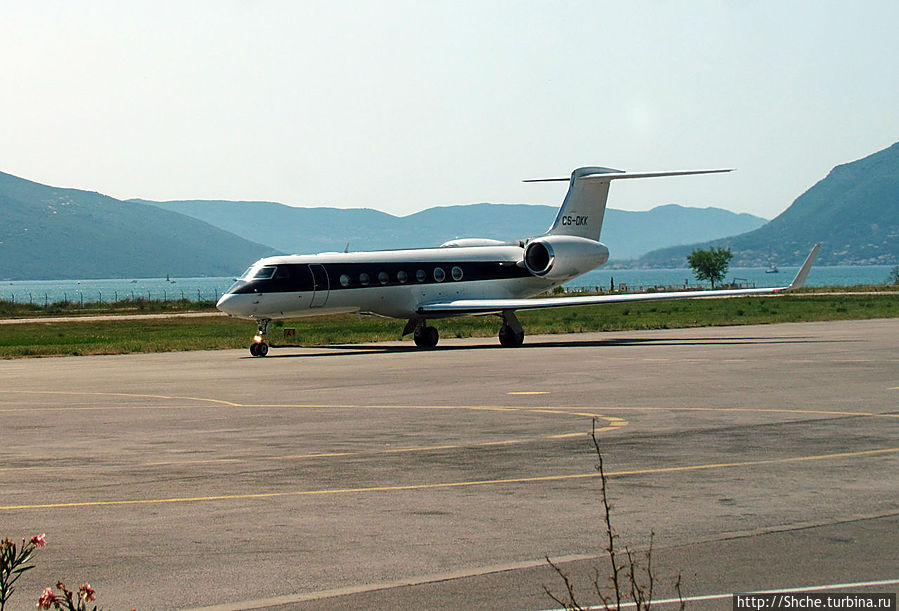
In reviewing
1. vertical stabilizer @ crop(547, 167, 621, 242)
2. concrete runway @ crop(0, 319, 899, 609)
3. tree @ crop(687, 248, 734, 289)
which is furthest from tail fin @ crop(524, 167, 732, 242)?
tree @ crop(687, 248, 734, 289)

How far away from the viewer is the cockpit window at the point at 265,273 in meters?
36.9

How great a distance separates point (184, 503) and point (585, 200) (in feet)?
115

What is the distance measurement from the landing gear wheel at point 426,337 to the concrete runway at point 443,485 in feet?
46.3

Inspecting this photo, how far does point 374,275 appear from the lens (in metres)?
39.3

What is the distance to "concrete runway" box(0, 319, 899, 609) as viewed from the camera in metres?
8.55

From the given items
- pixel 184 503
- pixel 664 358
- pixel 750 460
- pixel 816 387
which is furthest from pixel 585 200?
pixel 184 503

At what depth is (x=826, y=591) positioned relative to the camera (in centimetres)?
776

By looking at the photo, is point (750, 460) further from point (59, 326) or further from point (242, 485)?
point (59, 326)

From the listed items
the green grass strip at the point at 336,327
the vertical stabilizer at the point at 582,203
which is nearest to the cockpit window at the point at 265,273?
the green grass strip at the point at 336,327

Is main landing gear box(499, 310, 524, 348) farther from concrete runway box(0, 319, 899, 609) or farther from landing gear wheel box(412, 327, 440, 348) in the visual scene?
concrete runway box(0, 319, 899, 609)

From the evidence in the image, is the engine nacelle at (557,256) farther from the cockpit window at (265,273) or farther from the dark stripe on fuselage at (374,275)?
the cockpit window at (265,273)

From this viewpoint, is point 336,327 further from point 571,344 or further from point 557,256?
point 571,344

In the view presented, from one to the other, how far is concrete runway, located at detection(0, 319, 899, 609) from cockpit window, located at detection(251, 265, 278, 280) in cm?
1121

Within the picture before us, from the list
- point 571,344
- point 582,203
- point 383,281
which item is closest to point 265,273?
point 383,281
